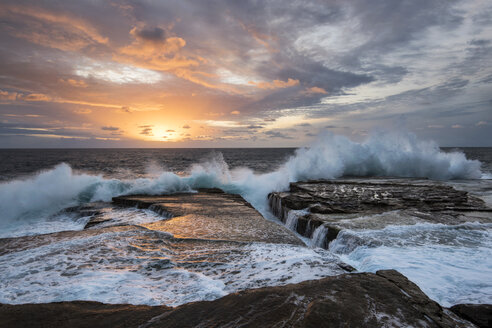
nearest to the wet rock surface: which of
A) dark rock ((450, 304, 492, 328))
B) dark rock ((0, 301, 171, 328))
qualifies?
dark rock ((0, 301, 171, 328))

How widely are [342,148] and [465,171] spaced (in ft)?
25.9

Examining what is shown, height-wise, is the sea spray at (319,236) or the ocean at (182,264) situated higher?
the ocean at (182,264)

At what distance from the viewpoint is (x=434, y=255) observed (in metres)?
4.30

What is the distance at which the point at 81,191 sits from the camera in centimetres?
1043

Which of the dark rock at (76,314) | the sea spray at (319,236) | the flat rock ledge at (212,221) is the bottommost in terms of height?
the sea spray at (319,236)

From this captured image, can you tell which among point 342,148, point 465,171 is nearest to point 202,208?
point 342,148

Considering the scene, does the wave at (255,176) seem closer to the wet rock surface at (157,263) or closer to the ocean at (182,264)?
the ocean at (182,264)

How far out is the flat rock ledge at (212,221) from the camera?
4957 millimetres

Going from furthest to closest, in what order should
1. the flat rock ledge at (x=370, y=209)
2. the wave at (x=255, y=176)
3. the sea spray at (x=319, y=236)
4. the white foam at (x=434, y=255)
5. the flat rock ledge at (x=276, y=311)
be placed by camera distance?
the wave at (x=255, y=176), the flat rock ledge at (x=370, y=209), the sea spray at (x=319, y=236), the white foam at (x=434, y=255), the flat rock ledge at (x=276, y=311)

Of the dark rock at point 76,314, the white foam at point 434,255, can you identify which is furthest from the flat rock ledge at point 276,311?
the white foam at point 434,255

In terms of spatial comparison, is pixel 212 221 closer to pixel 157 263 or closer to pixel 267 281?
pixel 157 263

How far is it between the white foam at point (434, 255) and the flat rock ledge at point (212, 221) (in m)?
1.18

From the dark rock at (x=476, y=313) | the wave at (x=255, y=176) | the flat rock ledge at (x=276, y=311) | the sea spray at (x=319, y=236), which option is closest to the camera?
the flat rock ledge at (x=276, y=311)

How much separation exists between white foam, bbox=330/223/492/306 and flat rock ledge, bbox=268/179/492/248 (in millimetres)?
459
